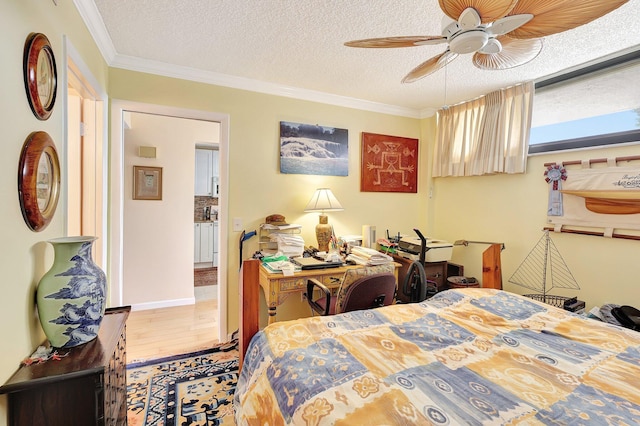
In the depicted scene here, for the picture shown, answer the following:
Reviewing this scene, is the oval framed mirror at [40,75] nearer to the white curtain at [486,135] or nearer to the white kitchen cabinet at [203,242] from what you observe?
the white curtain at [486,135]

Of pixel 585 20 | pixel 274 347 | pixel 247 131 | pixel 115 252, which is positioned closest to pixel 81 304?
pixel 274 347

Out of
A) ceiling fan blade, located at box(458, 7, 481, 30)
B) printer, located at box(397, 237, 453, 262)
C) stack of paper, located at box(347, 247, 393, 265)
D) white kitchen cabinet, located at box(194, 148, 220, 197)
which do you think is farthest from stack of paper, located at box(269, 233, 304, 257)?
white kitchen cabinet, located at box(194, 148, 220, 197)

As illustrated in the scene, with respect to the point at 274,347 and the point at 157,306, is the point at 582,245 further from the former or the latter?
the point at 157,306

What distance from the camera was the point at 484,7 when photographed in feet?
3.55

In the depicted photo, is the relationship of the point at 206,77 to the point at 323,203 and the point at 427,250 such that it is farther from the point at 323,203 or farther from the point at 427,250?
the point at 427,250

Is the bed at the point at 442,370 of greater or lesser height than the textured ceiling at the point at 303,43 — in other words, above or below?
below

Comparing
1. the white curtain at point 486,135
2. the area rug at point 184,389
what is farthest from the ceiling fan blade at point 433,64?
the area rug at point 184,389

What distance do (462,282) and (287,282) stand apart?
173cm

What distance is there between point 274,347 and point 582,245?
2.51 meters

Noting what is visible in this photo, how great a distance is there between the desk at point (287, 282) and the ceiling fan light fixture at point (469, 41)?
1.75 meters

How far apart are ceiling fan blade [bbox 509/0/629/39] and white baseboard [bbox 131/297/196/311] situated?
402cm

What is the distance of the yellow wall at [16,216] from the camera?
37.0 inches

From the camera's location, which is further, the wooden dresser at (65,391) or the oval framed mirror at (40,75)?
the oval framed mirror at (40,75)

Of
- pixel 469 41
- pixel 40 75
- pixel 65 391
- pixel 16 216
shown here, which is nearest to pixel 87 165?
pixel 40 75
